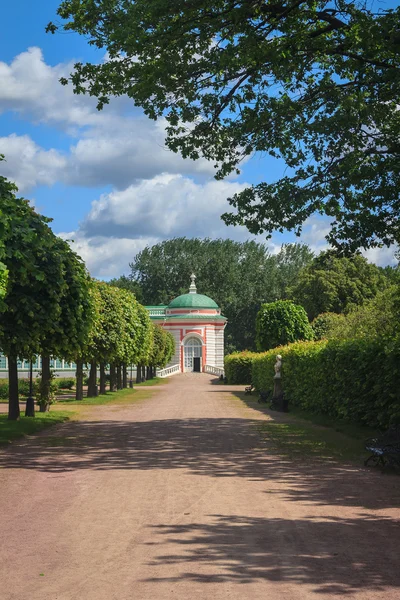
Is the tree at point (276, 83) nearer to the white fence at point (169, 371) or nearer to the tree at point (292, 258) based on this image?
the white fence at point (169, 371)

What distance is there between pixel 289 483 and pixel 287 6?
8044mm

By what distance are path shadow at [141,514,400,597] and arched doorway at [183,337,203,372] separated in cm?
7469

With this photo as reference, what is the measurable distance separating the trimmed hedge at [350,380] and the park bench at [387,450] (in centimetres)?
112

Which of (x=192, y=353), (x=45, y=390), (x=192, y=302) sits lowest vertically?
(x=45, y=390)

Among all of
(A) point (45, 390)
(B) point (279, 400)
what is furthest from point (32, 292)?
(B) point (279, 400)

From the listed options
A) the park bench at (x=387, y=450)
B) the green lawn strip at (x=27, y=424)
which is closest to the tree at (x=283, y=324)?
the green lawn strip at (x=27, y=424)

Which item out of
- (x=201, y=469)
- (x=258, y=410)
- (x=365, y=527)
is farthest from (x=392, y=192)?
(x=258, y=410)

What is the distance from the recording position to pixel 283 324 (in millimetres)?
41000

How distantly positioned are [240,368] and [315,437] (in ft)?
124

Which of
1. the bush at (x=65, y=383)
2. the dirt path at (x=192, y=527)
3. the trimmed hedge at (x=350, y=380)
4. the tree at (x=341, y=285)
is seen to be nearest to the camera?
the dirt path at (x=192, y=527)

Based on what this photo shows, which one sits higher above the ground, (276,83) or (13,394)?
(276,83)

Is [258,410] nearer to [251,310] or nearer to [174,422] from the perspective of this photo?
[174,422]

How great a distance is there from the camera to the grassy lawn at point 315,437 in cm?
1355

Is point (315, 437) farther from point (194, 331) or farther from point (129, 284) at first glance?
point (129, 284)
